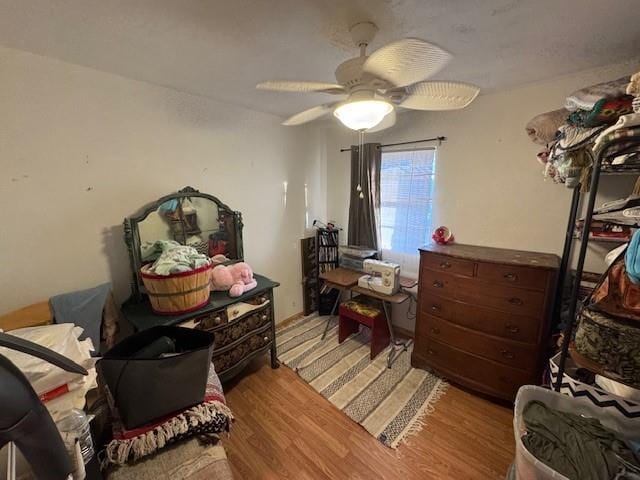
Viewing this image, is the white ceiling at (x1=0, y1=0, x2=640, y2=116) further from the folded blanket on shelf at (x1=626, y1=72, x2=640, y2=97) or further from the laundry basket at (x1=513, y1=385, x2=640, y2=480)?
the laundry basket at (x1=513, y1=385, x2=640, y2=480)

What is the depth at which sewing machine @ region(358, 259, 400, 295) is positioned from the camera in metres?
2.21

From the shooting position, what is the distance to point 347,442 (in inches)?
62.1

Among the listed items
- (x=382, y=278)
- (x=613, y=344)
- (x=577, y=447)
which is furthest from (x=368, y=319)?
(x=613, y=344)

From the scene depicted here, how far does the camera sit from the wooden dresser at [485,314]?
5.27 feet

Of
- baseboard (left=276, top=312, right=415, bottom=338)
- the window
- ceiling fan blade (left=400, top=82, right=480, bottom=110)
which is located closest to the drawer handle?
baseboard (left=276, top=312, right=415, bottom=338)

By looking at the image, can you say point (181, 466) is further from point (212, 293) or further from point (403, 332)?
point (403, 332)

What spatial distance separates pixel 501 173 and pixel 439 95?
1180 millimetres

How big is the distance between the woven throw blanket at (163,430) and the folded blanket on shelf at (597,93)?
6.93 feet

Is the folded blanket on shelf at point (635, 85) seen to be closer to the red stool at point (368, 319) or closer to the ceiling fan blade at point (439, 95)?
the ceiling fan blade at point (439, 95)

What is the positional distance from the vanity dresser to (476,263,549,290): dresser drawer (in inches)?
60.0

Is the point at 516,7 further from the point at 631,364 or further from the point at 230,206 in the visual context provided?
the point at 230,206

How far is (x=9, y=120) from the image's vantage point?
1.33 metres

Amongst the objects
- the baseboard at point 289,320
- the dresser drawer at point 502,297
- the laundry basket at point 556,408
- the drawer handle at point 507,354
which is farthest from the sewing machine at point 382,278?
the laundry basket at point 556,408

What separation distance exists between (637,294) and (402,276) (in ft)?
6.11
